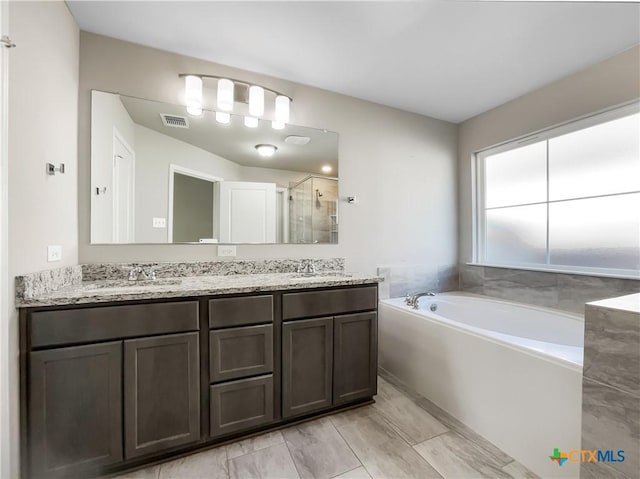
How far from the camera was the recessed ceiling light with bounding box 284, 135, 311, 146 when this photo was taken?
91.5 inches

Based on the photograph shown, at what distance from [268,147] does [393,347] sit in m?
1.97

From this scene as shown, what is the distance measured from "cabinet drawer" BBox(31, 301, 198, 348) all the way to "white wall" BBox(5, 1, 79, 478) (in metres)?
0.10

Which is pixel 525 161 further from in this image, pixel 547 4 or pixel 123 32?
pixel 123 32

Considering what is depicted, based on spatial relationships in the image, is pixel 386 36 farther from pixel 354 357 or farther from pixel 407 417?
pixel 407 417

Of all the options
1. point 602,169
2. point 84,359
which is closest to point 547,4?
point 602,169

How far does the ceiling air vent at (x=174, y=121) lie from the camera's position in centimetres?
196

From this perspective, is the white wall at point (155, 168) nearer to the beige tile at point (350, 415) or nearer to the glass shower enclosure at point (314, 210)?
the glass shower enclosure at point (314, 210)

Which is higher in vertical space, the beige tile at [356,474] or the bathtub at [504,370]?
the bathtub at [504,370]

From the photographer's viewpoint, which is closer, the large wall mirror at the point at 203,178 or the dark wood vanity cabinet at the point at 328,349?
the dark wood vanity cabinet at the point at 328,349

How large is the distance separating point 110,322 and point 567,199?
332 centimetres

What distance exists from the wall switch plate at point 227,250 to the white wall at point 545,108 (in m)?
2.46

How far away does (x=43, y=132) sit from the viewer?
1.34 m

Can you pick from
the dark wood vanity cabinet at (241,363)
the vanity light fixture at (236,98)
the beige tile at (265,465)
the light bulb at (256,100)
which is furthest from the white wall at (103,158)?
the beige tile at (265,465)

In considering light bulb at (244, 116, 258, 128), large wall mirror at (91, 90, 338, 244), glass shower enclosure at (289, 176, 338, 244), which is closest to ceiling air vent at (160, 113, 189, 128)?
large wall mirror at (91, 90, 338, 244)
